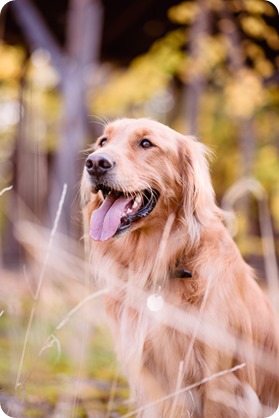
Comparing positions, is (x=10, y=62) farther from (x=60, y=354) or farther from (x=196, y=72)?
(x=60, y=354)

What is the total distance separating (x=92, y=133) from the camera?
682 centimetres

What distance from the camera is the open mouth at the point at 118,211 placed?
2.12 meters

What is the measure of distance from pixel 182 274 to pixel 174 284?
56mm

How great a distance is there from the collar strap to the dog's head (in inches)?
7.0

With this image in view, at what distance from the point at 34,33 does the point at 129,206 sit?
3.10 m

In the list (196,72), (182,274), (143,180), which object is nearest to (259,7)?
(196,72)

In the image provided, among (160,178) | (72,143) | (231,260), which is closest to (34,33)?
(72,143)

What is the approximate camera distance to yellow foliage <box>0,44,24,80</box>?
5525mm

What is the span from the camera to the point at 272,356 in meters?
2.32

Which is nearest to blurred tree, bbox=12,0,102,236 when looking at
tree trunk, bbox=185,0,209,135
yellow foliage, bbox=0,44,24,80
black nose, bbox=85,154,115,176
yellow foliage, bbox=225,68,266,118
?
yellow foliage, bbox=0,44,24,80

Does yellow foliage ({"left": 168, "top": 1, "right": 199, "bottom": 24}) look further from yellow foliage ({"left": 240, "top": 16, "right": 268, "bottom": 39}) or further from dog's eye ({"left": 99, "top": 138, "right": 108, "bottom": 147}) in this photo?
dog's eye ({"left": 99, "top": 138, "right": 108, "bottom": 147})

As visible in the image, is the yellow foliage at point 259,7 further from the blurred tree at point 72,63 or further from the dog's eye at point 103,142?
the blurred tree at point 72,63

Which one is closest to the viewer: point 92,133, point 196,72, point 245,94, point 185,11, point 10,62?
point 185,11

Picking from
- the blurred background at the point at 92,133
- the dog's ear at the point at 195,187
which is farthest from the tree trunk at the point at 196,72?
the dog's ear at the point at 195,187
